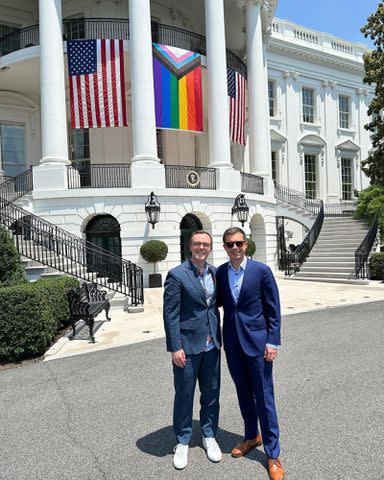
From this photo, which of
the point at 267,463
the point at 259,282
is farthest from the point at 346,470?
the point at 259,282

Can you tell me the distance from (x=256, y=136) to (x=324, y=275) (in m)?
8.12

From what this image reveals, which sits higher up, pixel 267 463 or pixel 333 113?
pixel 333 113

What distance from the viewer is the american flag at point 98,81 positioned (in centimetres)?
1680

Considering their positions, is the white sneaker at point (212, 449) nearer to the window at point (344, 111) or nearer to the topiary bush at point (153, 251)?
the topiary bush at point (153, 251)

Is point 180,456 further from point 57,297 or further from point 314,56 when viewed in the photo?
point 314,56

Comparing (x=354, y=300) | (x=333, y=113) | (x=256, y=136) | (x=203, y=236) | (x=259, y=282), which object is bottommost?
(x=354, y=300)

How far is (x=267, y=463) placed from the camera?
3.30 m

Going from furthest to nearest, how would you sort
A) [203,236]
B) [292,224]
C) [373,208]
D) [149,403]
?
[292,224], [373,208], [149,403], [203,236]

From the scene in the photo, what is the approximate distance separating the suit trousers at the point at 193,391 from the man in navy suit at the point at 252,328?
0.57ft

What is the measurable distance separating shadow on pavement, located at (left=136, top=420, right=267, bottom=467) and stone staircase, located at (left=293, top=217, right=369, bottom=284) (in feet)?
43.7

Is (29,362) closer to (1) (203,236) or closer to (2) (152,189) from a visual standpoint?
(1) (203,236)

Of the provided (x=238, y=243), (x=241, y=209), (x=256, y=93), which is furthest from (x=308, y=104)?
(x=238, y=243)

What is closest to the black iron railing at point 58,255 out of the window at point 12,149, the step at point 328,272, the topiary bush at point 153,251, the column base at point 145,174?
the topiary bush at point 153,251

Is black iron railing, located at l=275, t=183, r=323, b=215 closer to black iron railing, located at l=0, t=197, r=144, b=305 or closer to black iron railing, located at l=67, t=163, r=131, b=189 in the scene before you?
black iron railing, located at l=67, t=163, r=131, b=189
